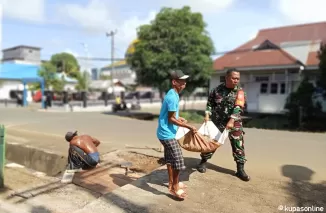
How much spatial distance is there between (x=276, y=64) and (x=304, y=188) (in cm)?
1388

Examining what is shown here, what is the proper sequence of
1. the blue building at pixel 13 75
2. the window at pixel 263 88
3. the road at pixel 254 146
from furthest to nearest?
the blue building at pixel 13 75
the window at pixel 263 88
the road at pixel 254 146

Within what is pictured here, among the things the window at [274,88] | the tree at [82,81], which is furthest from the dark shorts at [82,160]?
the tree at [82,81]

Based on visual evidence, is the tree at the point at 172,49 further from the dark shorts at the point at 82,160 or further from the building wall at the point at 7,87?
the building wall at the point at 7,87

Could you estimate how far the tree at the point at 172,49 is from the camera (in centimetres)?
1420

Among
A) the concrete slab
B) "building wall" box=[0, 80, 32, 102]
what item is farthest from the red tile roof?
"building wall" box=[0, 80, 32, 102]

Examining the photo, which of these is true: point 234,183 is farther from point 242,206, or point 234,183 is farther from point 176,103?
point 176,103

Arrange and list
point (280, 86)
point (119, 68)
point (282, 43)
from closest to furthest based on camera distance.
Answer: point (280, 86) → point (282, 43) → point (119, 68)

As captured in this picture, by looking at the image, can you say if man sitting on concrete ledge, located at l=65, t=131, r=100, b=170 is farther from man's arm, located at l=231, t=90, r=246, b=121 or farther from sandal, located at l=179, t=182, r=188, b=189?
man's arm, located at l=231, t=90, r=246, b=121

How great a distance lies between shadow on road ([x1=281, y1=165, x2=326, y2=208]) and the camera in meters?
3.93

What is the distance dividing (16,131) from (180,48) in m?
8.07

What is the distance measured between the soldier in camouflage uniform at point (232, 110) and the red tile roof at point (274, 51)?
534 inches

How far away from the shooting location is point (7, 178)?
21.6 feet

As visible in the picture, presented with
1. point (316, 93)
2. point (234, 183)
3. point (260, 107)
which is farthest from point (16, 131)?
point (260, 107)

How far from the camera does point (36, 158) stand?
755 cm
